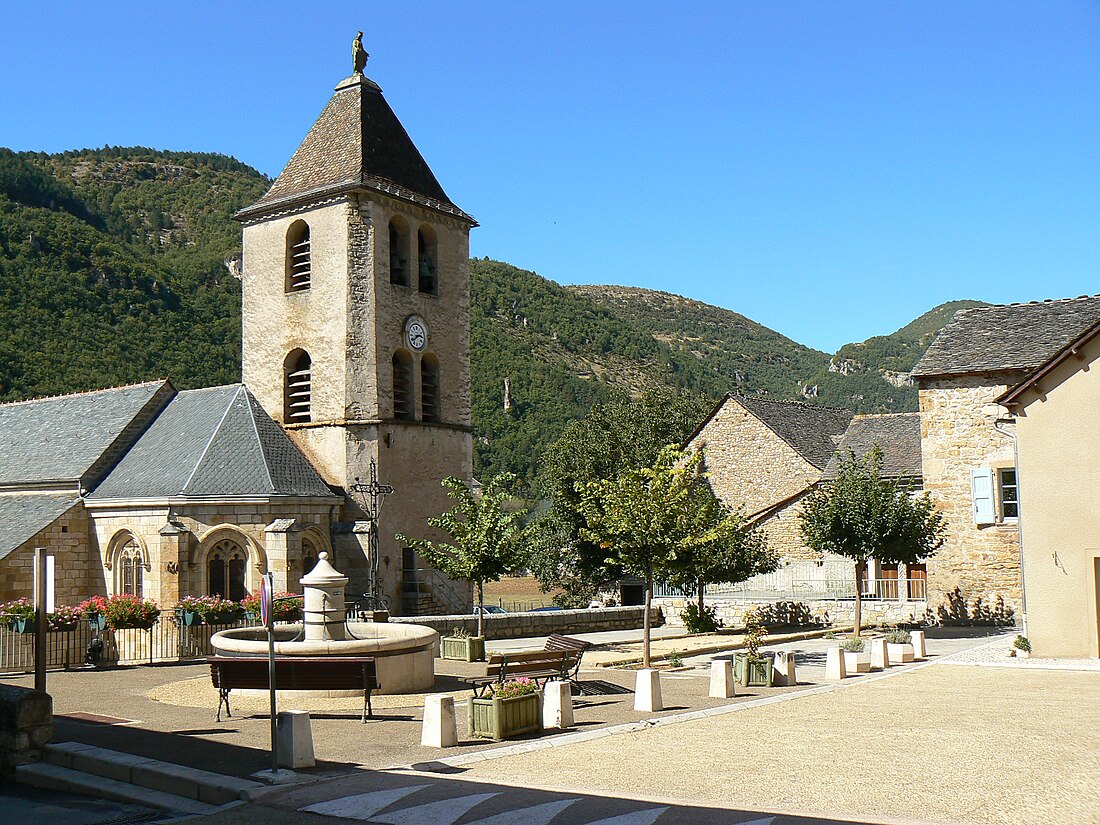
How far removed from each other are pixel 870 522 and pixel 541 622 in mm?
8389

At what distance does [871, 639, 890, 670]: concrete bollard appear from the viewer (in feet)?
60.9

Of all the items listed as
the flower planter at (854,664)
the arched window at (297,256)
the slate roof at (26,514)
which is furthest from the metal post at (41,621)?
the arched window at (297,256)

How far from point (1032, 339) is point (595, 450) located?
22.0 m

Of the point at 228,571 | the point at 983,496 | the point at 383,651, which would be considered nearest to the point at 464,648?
the point at 383,651

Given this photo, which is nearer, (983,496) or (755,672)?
(755,672)

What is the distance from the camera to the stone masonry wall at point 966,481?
82.7 feet

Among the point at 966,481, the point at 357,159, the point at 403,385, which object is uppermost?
the point at 357,159

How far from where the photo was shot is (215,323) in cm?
6150

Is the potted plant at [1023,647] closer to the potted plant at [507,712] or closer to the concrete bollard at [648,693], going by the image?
the concrete bollard at [648,693]

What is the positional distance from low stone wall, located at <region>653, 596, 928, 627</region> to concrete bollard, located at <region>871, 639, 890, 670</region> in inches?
334

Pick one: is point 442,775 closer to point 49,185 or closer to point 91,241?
point 91,241

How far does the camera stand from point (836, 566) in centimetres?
3228

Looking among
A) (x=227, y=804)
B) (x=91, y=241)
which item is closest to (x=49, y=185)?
(x=91, y=241)

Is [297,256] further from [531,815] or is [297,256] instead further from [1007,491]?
[531,815]
